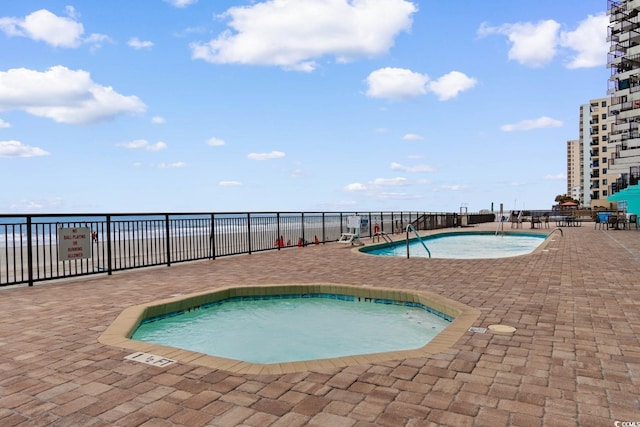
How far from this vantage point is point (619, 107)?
54781 mm

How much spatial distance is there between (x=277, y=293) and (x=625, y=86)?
6416 centimetres

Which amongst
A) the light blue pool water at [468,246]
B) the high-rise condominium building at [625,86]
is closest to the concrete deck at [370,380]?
the light blue pool water at [468,246]

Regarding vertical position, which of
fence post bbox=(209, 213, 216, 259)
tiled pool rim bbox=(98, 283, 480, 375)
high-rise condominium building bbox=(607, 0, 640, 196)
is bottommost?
tiled pool rim bbox=(98, 283, 480, 375)

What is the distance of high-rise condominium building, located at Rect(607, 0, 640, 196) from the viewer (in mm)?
48344

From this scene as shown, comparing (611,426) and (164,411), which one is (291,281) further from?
(611,426)

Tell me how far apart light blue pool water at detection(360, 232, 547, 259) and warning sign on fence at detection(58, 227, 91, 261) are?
314 inches

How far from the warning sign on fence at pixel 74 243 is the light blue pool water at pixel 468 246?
7.97 metres

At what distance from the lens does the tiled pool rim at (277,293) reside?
3.55m

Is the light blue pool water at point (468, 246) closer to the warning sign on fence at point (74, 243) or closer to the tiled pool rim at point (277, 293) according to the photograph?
the tiled pool rim at point (277, 293)

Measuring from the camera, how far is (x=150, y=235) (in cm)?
1034

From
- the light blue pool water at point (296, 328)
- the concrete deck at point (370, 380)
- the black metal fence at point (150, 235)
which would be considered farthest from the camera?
the black metal fence at point (150, 235)

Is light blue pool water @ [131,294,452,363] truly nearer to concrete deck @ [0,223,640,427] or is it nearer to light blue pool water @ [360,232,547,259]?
concrete deck @ [0,223,640,427]

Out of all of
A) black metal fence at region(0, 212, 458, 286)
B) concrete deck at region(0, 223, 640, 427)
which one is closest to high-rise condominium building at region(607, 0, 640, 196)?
black metal fence at region(0, 212, 458, 286)

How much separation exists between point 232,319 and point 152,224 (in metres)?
5.05
